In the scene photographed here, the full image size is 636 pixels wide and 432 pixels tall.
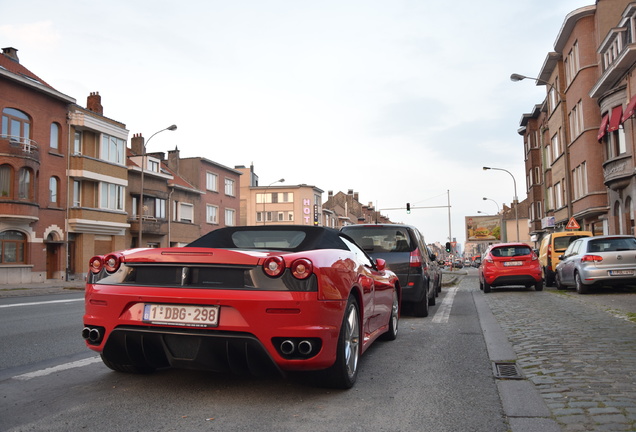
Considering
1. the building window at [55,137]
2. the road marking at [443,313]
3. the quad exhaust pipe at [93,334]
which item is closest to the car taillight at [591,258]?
the road marking at [443,313]

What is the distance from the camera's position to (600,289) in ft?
51.3

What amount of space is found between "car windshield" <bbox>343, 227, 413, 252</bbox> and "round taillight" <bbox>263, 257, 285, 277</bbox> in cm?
571

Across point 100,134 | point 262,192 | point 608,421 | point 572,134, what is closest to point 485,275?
point 608,421

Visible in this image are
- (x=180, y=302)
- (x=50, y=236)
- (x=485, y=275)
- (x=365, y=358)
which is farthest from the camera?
(x=50, y=236)

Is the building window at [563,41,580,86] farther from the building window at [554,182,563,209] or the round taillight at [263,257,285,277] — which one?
the round taillight at [263,257,285,277]

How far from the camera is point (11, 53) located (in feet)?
109

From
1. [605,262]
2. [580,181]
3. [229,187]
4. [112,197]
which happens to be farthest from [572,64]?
[229,187]

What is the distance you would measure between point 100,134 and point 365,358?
33.6 meters

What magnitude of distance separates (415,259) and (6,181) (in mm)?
26270

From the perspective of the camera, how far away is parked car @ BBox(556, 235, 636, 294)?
529 inches

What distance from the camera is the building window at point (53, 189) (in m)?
31.9

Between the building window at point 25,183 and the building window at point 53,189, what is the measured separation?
2.00 meters

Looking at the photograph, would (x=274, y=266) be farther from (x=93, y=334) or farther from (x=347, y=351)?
(x=93, y=334)

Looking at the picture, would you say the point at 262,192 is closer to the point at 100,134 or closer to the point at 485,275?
Answer: the point at 100,134
